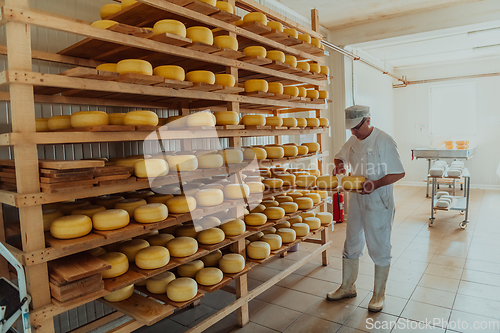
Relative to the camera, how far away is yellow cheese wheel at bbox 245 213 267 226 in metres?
3.07

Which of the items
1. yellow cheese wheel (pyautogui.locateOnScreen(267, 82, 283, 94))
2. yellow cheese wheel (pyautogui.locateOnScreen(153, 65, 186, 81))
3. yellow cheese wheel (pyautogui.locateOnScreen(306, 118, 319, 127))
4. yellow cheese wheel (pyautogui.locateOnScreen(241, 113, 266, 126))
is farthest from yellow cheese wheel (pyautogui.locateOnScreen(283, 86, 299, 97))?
yellow cheese wheel (pyautogui.locateOnScreen(153, 65, 186, 81))

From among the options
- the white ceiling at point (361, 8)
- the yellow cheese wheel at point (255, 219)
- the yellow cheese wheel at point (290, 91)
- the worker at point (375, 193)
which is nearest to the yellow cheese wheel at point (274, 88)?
the yellow cheese wheel at point (290, 91)

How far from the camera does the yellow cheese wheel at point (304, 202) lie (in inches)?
145

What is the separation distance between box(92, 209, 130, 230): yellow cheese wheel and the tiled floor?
121cm

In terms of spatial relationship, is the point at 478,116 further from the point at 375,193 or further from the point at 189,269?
the point at 189,269

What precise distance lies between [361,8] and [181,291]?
5.00 m

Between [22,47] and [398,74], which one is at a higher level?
[398,74]

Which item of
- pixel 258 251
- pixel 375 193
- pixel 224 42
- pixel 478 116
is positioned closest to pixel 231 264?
pixel 258 251

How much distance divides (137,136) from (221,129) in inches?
29.2

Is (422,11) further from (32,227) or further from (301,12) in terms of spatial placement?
(32,227)

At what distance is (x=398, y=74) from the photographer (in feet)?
33.3

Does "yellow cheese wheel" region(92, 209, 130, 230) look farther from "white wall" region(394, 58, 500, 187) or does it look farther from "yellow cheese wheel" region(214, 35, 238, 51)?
"white wall" region(394, 58, 500, 187)

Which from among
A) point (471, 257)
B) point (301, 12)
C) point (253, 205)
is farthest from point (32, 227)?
point (301, 12)

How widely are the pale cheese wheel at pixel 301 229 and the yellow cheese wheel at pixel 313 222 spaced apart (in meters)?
0.13
